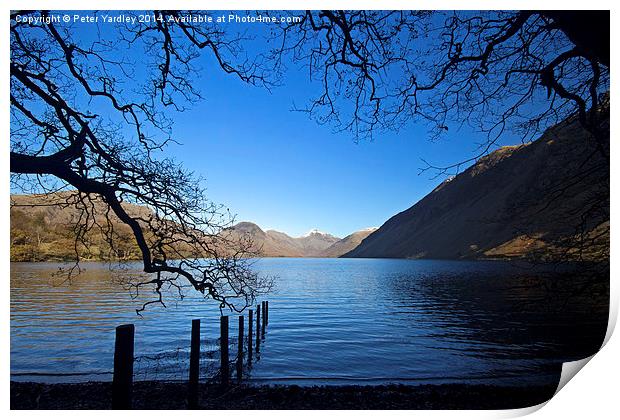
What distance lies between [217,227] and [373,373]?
5354 millimetres

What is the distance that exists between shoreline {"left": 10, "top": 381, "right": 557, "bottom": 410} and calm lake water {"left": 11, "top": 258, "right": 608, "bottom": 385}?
1.03m

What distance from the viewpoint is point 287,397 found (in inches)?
219

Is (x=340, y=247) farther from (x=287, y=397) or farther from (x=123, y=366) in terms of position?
(x=123, y=366)

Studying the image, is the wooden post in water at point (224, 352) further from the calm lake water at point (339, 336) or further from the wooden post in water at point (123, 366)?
the wooden post in water at point (123, 366)

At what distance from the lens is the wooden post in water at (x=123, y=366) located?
339 cm

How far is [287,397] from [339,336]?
696 centimetres

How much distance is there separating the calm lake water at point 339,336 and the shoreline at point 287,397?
40.5 inches

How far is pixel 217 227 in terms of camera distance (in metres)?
5.14

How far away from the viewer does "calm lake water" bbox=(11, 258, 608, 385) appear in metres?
5.43

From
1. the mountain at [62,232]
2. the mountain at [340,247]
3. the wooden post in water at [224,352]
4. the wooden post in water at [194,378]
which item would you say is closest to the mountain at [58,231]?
the mountain at [62,232]
